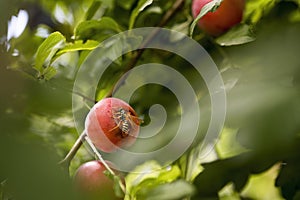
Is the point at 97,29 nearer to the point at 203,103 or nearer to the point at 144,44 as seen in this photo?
the point at 144,44

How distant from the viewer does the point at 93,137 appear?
1.86ft

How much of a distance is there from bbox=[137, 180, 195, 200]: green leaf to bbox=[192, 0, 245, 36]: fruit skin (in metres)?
0.20

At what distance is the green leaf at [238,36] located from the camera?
23.2 inches

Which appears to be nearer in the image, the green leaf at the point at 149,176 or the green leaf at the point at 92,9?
the green leaf at the point at 149,176

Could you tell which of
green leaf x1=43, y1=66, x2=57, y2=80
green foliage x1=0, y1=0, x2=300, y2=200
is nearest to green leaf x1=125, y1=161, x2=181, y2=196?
green foliage x1=0, y1=0, x2=300, y2=200

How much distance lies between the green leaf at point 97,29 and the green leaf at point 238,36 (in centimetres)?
14

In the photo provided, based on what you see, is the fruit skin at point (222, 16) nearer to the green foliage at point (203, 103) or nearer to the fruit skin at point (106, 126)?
the green foliage at point (203, 103)

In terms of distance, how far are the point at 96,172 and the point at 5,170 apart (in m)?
0.15

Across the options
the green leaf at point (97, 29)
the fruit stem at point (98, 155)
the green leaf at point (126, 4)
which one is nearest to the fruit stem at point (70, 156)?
the fruit stem at point (98, 155)

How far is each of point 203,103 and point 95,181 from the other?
0.15m

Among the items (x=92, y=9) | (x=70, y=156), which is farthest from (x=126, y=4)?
(x=70, y=156)

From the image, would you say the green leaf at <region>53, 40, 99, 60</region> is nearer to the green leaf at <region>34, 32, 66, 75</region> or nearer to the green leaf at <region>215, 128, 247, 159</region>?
the green leaf at <region>34, 32, 66, 75</region>

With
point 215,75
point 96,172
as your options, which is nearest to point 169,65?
point 215,75

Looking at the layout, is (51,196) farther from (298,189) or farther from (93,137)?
(298,189)
